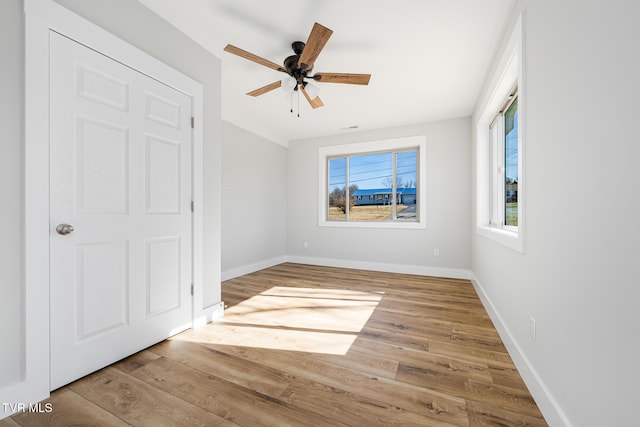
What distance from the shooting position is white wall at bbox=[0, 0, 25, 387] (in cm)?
129

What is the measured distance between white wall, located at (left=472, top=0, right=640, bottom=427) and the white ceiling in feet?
2.03

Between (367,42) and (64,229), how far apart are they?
2569 mm

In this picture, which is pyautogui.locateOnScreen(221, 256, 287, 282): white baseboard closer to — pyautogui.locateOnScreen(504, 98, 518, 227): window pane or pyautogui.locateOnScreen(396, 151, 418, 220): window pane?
pyautogui.locateOnScreen(396, 151, 418, 220): window pane

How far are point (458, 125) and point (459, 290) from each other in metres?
2.50

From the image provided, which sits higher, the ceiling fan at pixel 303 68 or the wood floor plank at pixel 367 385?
the ceiling fan at pixel 303 68

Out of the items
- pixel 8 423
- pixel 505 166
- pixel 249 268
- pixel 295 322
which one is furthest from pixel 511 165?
pixel 8 423

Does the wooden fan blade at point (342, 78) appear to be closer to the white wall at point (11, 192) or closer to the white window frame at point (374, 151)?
the white wall at point (11, 192)

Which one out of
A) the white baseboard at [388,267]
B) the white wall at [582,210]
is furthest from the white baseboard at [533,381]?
the white baseboard at [388,267]

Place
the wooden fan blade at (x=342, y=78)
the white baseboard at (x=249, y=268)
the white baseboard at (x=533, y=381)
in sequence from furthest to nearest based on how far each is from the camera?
the white baseboard at (x=249, y=268) → the wooden fan blade at (x=342, y=78) → the white baseboard at (x=533, y=381)

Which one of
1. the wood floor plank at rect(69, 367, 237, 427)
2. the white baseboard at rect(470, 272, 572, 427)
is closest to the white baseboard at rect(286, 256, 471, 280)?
the white baseboard at rect(470, 272, 572, 427)

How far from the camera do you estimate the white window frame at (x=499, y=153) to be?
1.69 m

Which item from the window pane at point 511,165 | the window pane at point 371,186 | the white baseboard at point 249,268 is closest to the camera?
the window pane at point 511,165

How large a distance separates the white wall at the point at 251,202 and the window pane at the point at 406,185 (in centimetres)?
225

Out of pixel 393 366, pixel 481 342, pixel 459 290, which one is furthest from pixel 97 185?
pixel 459 290
